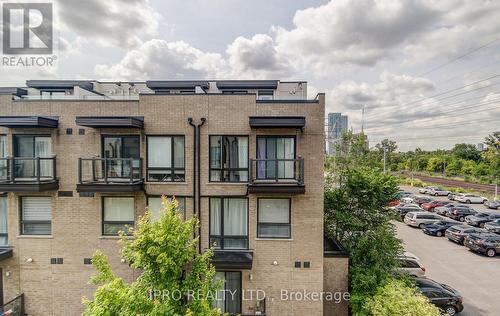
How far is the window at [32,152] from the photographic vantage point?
32.1 feet

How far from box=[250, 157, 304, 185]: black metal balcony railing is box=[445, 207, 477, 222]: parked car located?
28610 mm

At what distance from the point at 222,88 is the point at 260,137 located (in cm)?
534

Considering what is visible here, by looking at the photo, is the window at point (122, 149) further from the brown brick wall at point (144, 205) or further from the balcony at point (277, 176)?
the balcony at point (277, 176)

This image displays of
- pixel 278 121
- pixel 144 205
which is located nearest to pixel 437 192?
pixel 278 121

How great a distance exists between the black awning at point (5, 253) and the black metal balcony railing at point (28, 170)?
112 inches

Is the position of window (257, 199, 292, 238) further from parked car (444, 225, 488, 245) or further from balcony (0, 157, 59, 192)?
parked car (444, 225, 488, 245)

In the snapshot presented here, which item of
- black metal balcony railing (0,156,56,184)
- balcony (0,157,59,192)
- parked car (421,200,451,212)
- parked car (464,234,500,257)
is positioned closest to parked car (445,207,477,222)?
parked car (421,200,451,212)

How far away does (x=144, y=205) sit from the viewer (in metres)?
9.94

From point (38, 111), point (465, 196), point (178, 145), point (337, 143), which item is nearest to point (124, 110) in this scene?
point (178, 145)

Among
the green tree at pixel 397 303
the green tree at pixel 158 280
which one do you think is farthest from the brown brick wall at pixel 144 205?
the green tree at pixel 158 280

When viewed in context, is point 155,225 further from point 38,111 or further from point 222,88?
point 222,88

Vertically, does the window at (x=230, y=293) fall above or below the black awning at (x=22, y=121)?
below

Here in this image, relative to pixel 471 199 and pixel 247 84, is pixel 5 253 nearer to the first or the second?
pixel 247 84

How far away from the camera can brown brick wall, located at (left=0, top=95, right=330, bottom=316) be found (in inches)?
384
